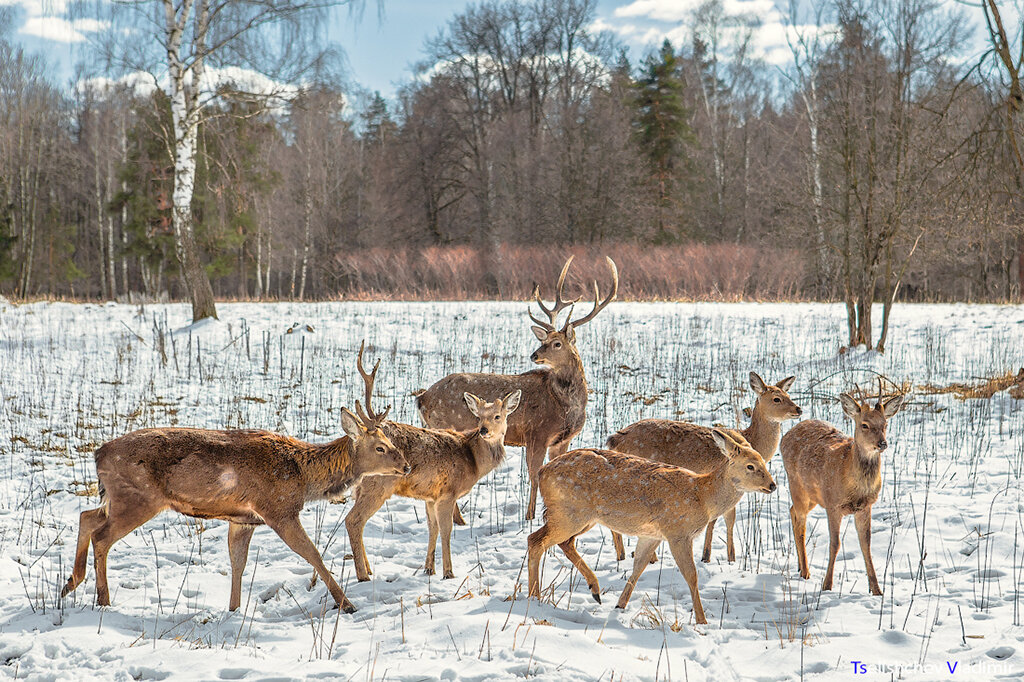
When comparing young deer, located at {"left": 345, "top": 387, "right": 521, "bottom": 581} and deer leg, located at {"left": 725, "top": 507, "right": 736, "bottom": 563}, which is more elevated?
young deer, located at {"left": 345, "top": 387, "right": 521, "bottom": 581}

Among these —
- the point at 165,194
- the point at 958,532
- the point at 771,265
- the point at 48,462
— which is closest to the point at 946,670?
the point at 958,532

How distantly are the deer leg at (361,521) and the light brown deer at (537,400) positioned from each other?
187 centimetres

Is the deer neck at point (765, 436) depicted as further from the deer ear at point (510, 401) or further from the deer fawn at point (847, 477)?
the deer ear at point (510, 401)

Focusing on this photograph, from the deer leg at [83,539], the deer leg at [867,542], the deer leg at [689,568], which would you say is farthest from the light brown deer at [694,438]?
the deer leg at [83,539]

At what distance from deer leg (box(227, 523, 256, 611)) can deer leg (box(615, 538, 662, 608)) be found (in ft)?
7.85

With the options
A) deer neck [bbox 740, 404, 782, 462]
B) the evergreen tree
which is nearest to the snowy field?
deer neck [bbox 740, 404, 782, 462]

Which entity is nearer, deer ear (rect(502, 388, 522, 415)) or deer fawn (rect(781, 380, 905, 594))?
deer fawn (rect(781, 380, 905, 594))

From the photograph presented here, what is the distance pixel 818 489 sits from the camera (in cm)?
589

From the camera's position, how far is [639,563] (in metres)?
5.48

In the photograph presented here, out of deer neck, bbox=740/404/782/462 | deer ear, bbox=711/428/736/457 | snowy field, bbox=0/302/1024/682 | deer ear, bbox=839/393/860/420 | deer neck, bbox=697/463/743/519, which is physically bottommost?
snowy field, bbox=0/302/1024/682

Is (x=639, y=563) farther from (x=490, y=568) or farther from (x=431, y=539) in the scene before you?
(x=431, y=539)

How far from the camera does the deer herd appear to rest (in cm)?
515

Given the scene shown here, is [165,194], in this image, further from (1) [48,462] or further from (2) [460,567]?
(2) [460,567]

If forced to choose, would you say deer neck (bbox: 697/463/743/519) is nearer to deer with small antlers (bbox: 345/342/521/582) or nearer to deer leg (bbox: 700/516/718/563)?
deer leg (bbox: 700/516/718/563)
